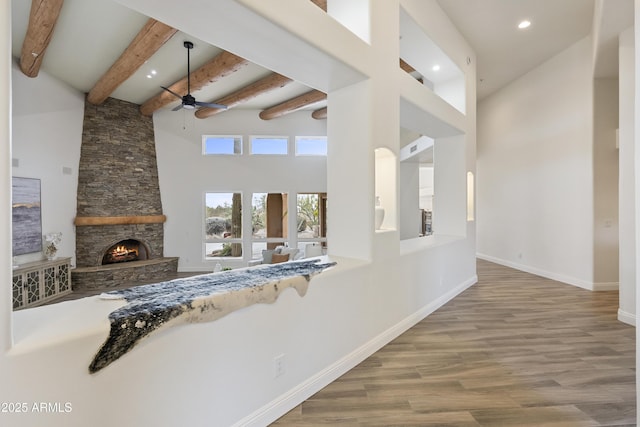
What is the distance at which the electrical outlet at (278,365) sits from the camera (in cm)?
198

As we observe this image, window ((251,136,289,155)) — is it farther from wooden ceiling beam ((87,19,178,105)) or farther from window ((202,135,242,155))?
wooden ceiling beam ((87,19,178,105))

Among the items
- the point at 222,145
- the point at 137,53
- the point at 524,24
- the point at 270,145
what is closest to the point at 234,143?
the point at 222,145

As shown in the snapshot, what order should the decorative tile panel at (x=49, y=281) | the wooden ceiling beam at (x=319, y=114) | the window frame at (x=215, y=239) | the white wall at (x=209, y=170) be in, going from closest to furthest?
the decorative tile panel at (x=49, y=281) < the wooden ceiling beam at (x=319, y=114) < the white wall at (x=209, y=170) < the window frame at (x=215, y=239)

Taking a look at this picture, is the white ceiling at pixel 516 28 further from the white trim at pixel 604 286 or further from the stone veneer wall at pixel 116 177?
the stone veneer wall at pixel 116 177

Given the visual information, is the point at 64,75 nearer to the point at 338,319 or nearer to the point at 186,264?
the point at 186,264

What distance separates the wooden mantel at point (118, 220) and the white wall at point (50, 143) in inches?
8.2

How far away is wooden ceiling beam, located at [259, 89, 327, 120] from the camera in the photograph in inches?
273

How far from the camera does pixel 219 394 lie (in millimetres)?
1672

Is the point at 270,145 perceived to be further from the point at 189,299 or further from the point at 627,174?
the point at 189,299

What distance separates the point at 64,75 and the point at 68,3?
8.97 ft

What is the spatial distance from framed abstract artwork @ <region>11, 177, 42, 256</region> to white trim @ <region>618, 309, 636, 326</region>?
29.2ft

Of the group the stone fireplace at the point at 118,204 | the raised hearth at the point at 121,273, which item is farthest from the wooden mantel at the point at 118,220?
the raised hearth at the point at 121,273

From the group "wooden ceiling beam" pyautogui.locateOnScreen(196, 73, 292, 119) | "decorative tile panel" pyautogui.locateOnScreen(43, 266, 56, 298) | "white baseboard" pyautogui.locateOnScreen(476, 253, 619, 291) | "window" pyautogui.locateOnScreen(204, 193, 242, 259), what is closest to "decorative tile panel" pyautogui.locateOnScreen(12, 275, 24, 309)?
"decorative tile panel" pyautogui.locateOnScreen(43, 266, 56, 298)

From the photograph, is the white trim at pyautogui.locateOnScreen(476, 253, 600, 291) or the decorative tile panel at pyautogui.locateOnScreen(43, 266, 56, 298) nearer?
the white trim at pyautogui.locateOnScreen(476, 253, 600, 291)
